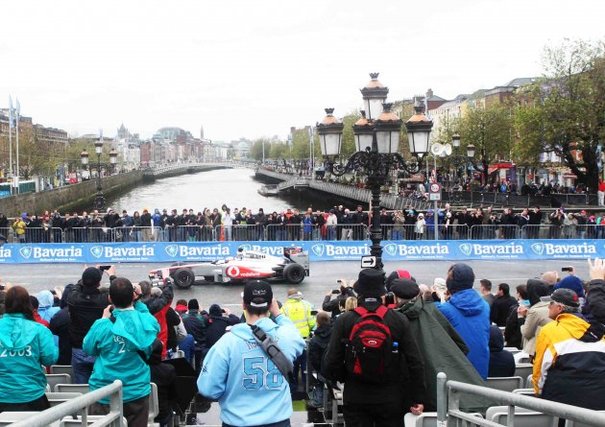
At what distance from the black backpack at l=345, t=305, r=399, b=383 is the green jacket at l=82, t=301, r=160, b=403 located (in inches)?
68.6

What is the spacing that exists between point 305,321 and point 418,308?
4.53 m

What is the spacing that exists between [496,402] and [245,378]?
187 cm

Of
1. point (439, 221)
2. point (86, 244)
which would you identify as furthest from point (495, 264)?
point (86, 244)

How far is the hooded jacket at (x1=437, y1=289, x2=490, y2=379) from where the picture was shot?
6.34 metres

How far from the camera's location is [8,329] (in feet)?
18.7

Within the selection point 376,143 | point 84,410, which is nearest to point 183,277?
point 376,143

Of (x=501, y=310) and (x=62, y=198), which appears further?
(x=62, y=198)

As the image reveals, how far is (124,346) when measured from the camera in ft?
18.6

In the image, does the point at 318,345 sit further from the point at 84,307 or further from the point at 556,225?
the point at 556,225

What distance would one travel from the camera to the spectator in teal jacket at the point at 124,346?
5.64m

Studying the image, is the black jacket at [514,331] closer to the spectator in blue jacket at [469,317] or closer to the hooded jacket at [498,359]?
the hooded jacket at [498,359]

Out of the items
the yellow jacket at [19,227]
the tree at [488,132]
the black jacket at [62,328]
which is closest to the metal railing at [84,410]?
the black jacket at [62,328]

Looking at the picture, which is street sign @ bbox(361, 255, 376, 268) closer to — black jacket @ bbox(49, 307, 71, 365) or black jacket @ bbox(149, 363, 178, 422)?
black jacket @ bbox(49, 307, 71, 365)

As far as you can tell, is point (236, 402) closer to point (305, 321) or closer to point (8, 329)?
point (8, 329)
